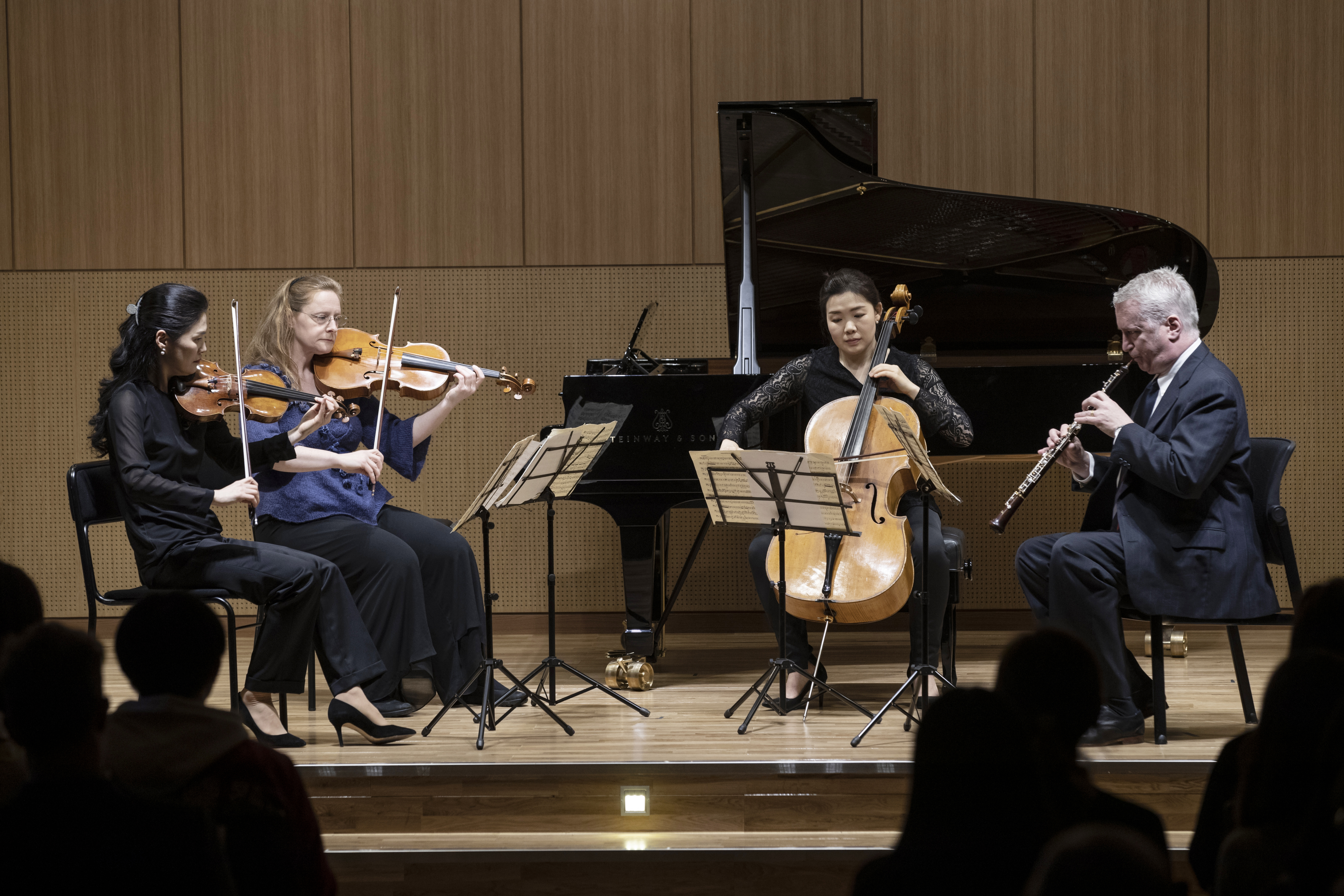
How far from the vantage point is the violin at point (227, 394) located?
10.2ft

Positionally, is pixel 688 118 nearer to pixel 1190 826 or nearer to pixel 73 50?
pixel 73 50

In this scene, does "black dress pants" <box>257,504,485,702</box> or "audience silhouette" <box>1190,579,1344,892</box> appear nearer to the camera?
"audience silhouette" <box>1190,579,1344,892</box>

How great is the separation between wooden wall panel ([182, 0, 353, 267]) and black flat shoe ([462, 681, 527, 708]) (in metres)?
2.25

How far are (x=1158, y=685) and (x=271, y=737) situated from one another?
2.24 m

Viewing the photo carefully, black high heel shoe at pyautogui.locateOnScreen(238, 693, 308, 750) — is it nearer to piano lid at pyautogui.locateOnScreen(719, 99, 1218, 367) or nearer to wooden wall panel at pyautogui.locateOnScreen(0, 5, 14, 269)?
piano lid at pyautogui.locateOnScreen(719, 99, 1218, 367)

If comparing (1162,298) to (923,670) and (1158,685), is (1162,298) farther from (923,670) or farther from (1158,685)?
(923,670)

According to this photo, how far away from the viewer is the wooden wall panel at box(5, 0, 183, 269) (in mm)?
4812

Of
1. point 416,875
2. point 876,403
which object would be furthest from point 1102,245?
point 416,875

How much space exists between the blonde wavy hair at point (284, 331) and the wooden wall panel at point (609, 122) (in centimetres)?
163

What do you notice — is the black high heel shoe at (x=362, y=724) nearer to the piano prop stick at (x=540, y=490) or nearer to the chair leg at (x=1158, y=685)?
the piano prop stick at (x=540, y=490)

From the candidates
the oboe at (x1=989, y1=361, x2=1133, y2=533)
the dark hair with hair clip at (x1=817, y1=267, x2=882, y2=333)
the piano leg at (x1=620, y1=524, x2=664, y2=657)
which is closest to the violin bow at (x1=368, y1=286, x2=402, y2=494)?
the piano leg at (x1=620, y1=524, x2=664, y2=657)

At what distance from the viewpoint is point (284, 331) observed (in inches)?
132

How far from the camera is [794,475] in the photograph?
9.48 feet

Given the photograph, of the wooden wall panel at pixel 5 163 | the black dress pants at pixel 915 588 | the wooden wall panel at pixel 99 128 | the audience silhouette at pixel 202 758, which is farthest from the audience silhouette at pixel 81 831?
the wooden wall panel at pixel 5 163
